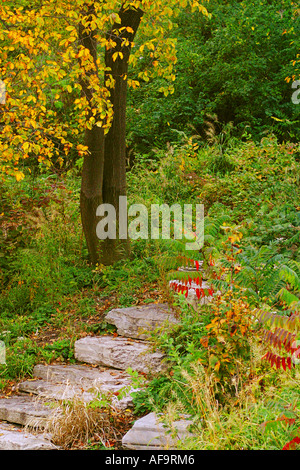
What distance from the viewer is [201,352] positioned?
4.59 m

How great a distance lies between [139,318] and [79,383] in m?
1.03

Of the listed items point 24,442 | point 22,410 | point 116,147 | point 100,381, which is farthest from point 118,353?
point 116,147

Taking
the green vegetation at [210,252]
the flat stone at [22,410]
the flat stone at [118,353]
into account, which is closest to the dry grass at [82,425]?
the green vegetation at [210,252]

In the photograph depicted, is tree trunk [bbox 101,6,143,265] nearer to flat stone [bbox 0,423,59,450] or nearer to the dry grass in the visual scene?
the dry grass

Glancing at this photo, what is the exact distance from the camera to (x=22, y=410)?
16.4 feet

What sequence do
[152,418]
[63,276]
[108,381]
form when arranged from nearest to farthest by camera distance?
1. [152,418]
2. [108,381]
3. [63,276]

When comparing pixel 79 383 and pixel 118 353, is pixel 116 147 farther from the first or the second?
pixel 79 383

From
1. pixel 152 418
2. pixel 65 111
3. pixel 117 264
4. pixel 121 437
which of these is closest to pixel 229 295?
pixel 152 418

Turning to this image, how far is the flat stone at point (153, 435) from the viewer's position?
4.00 m

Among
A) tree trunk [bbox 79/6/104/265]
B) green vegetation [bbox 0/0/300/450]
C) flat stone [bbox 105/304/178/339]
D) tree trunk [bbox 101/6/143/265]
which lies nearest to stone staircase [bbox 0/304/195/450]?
flat stone [bbox 105/304/178/339]

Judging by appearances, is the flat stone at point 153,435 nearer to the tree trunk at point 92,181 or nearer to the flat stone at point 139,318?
the flat stone at point 139,318

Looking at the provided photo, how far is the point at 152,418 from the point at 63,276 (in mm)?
3587

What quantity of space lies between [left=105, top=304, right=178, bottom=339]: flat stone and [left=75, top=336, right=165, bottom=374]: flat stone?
0.11m
